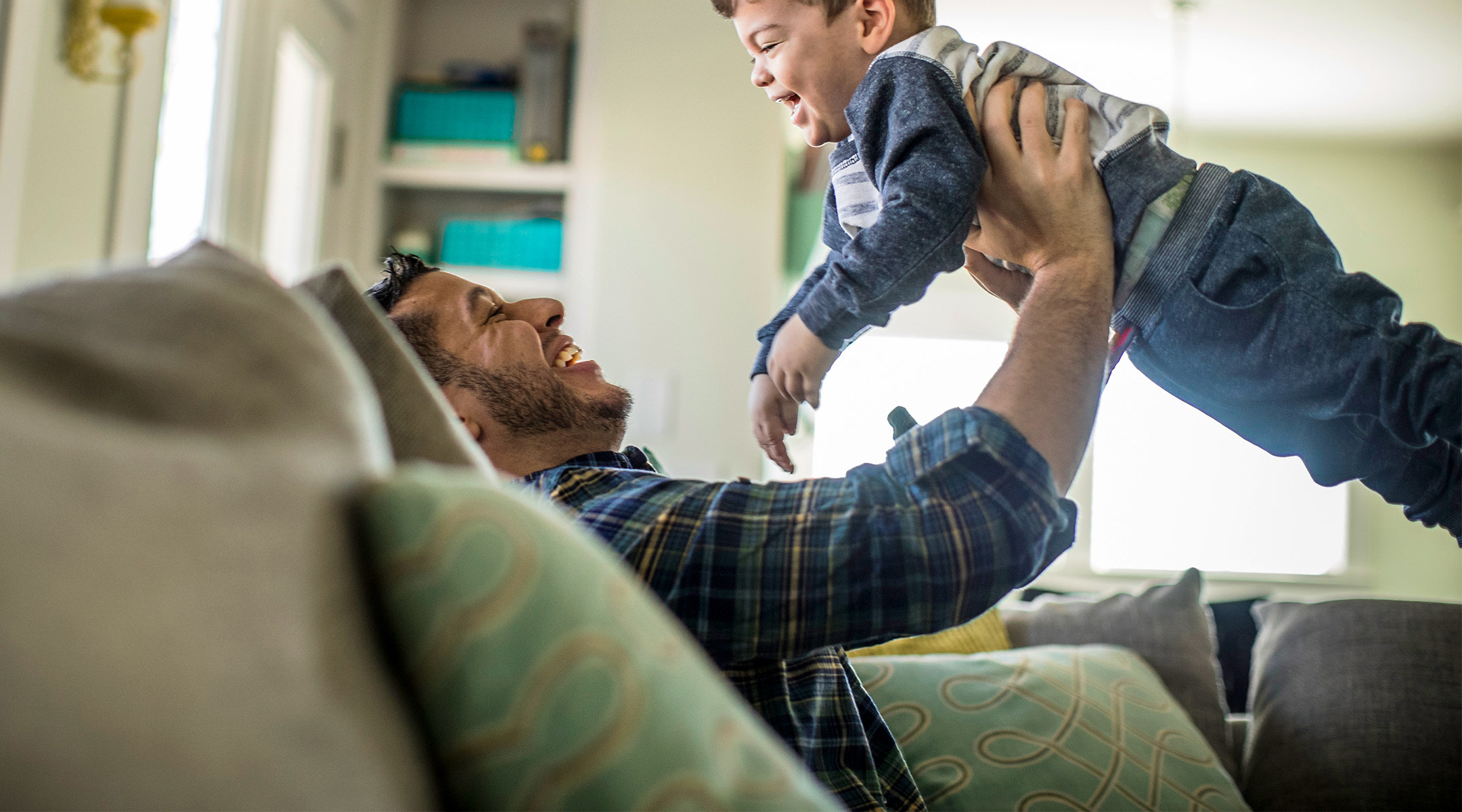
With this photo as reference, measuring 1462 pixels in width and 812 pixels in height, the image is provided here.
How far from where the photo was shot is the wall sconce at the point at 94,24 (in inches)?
76.1

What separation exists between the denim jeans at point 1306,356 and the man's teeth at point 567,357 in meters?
0.65

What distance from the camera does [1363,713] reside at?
5.09ft

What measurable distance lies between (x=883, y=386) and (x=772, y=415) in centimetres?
342

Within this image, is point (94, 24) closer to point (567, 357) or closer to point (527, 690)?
point (567, 357)

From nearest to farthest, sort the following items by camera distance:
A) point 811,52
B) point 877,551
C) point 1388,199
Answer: point 877,551 < point 811,52 < point 1388,199

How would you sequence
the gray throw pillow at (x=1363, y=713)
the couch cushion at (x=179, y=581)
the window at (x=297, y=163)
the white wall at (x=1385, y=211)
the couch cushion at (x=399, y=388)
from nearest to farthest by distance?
the couch cushion at (x=179, y=581)
the couch cushion at (x=399, y=388)
the gray throw pillow at (x=1363, y=713)
the window at (x=297, y=163)
the white wall at (x=1385, y=211)

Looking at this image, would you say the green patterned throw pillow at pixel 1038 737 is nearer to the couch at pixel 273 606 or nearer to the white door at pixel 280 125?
the couch at pixel 273 606

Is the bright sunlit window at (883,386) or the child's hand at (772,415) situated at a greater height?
the bright sunlit window at (883,386)

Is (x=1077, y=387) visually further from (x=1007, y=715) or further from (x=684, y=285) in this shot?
(x=684, y=285)

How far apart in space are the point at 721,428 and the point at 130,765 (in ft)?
9.47

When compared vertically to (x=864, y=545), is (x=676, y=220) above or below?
above

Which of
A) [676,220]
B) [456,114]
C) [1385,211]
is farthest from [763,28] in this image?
[1385,211]

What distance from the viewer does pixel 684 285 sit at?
323cm

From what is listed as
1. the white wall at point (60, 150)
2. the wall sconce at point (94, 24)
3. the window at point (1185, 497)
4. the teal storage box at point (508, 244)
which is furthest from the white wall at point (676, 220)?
the window at point (1185, 497)
